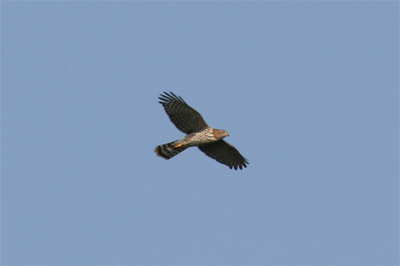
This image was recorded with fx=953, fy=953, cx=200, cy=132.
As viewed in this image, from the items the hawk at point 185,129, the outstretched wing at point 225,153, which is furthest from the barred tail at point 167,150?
the outstretched wing at point 225,153

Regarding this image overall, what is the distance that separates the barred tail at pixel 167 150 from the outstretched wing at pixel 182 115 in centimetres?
58

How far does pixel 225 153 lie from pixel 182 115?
2.17 m

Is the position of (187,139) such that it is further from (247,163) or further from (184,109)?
(247,163)

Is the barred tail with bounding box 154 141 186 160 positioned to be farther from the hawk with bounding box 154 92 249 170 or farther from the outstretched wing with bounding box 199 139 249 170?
the outstretched wing with bounding box 199 139 249 170

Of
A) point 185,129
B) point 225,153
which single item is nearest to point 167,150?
point 185,129

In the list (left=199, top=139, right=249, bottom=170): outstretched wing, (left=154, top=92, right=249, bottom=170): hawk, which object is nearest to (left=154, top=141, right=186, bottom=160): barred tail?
(left=154, top=92, right=249, bottom=170): hawk

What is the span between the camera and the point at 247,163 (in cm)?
2770

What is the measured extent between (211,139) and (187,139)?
0.67 meters

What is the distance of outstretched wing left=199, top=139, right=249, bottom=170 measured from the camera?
1062 inches

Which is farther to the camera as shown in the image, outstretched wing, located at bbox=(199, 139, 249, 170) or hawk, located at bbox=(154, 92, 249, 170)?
outstretched wing, located at bbox=(199, 139, 249, 170)

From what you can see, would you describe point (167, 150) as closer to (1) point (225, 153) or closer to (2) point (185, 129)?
Answer: (2) point (185, 129)

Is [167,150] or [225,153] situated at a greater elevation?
[225,153]

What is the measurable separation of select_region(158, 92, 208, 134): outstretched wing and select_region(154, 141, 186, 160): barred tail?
0.58 meters

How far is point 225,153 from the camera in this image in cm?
2728
